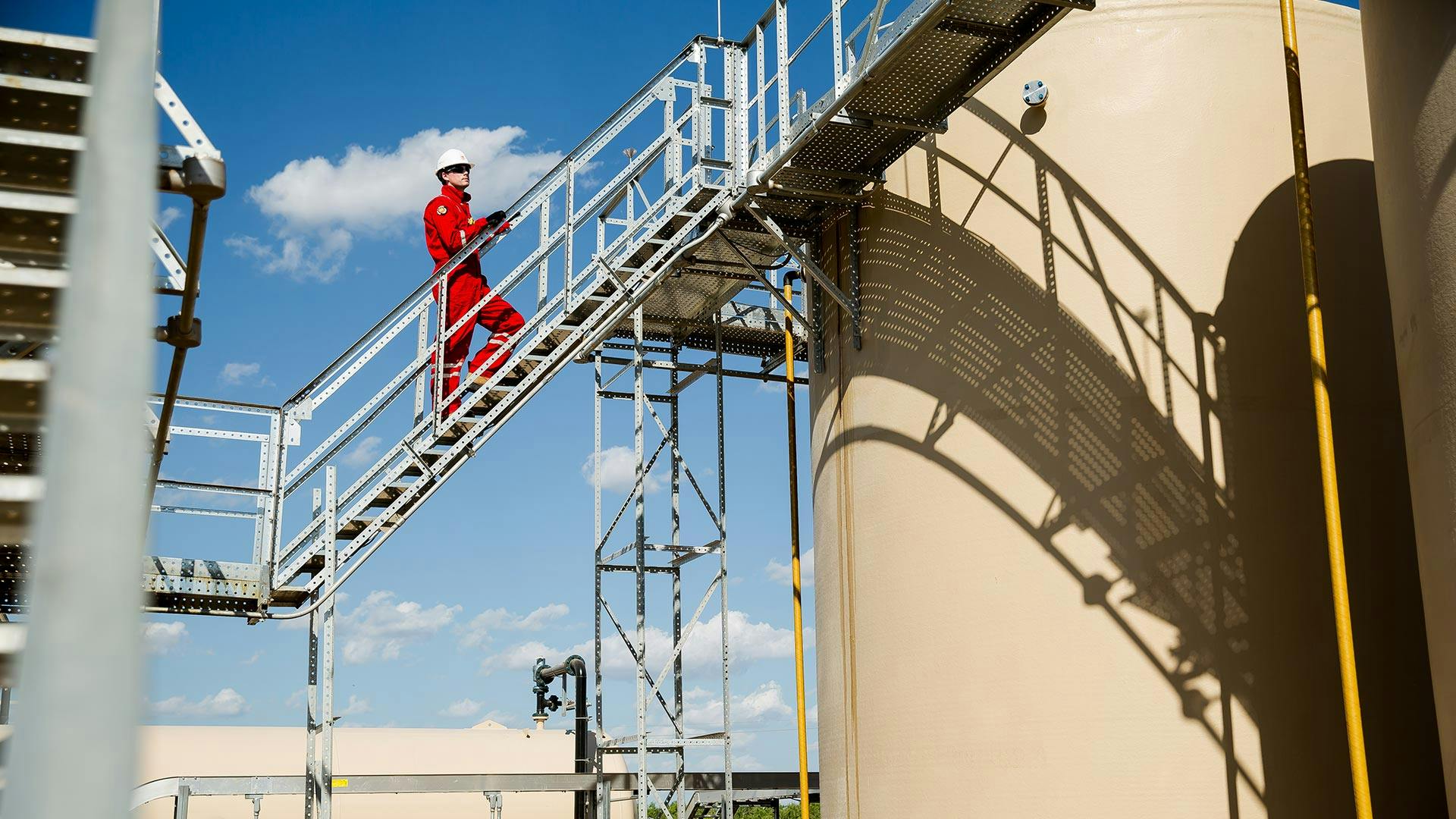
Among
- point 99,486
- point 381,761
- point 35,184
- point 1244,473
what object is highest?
point 35,184

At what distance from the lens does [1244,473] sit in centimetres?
1009

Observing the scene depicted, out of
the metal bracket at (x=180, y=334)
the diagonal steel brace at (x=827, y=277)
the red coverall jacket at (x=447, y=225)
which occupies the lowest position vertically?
the metal bracket at (x=180, y=334)

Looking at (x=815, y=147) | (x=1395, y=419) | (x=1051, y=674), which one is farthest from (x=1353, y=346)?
(x=815, y=147)

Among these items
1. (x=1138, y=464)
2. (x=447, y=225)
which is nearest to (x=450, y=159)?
(x=447, y=225)

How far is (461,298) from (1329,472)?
9.60 m

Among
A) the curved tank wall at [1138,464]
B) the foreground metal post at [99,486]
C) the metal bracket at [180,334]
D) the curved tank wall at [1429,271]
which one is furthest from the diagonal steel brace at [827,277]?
the foreground metal post at [99,486]

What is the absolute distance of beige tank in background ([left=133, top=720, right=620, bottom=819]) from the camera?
2111cm

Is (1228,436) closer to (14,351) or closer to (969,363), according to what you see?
(969,363)

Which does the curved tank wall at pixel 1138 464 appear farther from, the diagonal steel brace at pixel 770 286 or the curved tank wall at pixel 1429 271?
the diagonal steel brace at pixel 770 286

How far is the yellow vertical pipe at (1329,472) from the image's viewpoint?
332 inches

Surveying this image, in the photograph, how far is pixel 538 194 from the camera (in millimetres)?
14336

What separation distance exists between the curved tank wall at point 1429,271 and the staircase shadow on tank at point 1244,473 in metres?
1.59

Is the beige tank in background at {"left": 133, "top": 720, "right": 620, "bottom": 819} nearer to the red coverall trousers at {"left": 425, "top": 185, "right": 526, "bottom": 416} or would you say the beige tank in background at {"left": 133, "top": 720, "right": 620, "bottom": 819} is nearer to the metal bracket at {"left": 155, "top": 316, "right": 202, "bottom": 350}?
the red coverall trousers at {"left": 425, "top": 185, "right": 526, "bottom": 416}

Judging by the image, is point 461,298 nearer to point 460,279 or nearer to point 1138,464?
point 460,279
